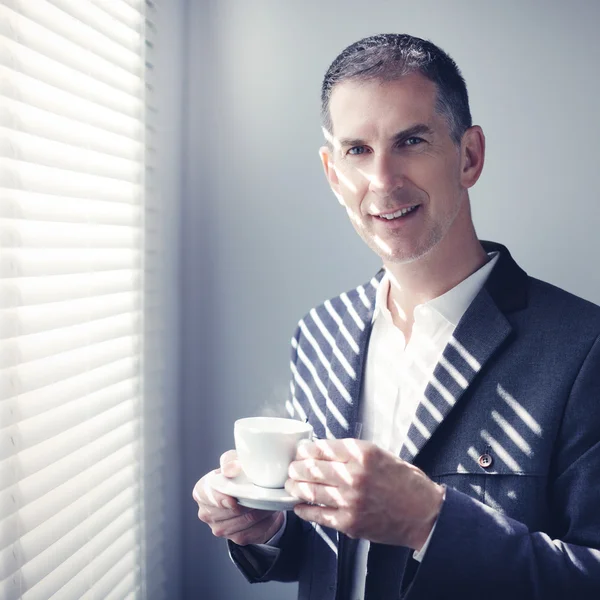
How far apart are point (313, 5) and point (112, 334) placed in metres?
1.03

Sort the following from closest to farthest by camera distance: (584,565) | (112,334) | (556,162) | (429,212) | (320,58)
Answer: (584,565), (429,212), (112,334), (556,162), (320,58)

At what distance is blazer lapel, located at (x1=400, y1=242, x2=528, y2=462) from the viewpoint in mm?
1168

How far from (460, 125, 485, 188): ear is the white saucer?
760mm

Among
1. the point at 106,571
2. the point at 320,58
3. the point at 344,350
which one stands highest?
the point at 320,58

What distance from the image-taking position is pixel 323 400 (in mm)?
1432

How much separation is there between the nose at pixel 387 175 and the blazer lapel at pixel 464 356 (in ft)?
0.92

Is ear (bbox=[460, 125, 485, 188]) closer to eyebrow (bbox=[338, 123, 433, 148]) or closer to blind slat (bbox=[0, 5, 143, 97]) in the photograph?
eyebrow (bbox=[338, 123, 433, 148])

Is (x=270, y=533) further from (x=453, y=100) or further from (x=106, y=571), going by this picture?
(x=453, y=100)

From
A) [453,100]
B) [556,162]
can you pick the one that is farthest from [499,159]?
[453,100]

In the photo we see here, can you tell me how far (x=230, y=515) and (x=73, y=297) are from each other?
516 millimetres

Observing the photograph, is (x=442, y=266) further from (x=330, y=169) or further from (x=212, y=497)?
(x=212, y=497)

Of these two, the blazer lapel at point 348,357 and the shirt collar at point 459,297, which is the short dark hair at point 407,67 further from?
the blazer lapel at point 348,357

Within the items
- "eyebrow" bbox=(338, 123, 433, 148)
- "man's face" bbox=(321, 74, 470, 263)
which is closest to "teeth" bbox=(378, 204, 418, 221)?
"man's face" bbox=(321, 74, 470, 263)

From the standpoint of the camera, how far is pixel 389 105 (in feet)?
4.04
